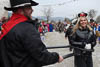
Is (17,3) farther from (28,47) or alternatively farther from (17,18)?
(28,47)

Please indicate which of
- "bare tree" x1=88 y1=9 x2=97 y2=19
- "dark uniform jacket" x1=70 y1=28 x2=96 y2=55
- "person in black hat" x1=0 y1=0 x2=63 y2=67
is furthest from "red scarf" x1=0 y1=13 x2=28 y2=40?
"bare tree" x1=88 y1=9 x2=97 y2=19

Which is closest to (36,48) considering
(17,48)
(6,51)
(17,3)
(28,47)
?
(28,47)

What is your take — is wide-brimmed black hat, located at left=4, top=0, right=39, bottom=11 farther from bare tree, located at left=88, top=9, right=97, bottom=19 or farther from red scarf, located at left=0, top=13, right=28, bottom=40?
bare tree, located at left=88, top=9, right=97, bottom=19

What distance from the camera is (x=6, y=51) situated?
1.86 meters

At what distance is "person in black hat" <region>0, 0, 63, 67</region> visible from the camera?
1751 mm

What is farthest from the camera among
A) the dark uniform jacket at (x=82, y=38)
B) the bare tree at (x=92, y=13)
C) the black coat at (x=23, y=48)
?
the bare tree at (x=92, y=13)

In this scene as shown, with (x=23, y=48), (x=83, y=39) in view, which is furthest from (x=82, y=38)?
(x=23, y=48)

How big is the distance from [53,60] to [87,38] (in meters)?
1.52

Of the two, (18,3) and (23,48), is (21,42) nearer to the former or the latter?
→ (23,48)

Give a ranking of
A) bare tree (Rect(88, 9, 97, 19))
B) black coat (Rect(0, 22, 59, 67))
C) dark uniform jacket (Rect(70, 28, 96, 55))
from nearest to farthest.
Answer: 1. black coat (Rect(0, 22, 59, 67))
2. dark uniform jacket (Rect(70, 28, 96, 55))
3. bare tree (Rect(88, 9, 97, 19))

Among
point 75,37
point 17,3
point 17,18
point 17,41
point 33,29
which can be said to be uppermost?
point 17,3

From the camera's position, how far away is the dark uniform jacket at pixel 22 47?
1747 mm

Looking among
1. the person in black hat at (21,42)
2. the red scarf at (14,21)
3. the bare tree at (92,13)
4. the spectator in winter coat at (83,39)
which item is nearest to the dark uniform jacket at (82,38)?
the spectator in winter coat at (83,39)

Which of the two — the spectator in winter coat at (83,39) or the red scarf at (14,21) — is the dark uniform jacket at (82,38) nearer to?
the spectator in winter coat at (83,39)
